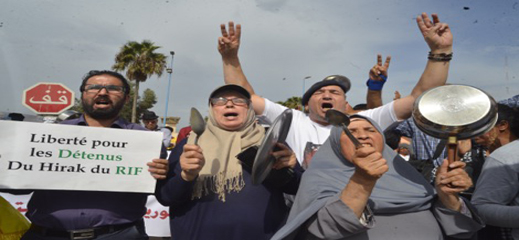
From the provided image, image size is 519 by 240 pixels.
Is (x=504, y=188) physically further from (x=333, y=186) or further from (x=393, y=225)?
(x=333, y=186)

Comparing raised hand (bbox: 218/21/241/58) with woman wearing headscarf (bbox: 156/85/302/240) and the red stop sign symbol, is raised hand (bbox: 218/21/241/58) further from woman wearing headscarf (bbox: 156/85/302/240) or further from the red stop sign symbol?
the red stop sign symbol

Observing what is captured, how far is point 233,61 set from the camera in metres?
3.42

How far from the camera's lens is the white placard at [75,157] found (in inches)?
92.2

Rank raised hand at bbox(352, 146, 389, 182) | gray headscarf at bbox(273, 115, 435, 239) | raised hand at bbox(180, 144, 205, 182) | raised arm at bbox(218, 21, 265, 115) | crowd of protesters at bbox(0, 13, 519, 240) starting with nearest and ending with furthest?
raised hand at bbox(352, 146, 389, 182) < crowd of protesters at bbox(0, 13, 519, 240) < gray headscarf at bbox(273, 115, 435, 239) < raised hand at bbox(180, 144, 205, 182) < raised arm at bbox(218, 21, 265, 115)

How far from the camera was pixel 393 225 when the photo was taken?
195 centimetres

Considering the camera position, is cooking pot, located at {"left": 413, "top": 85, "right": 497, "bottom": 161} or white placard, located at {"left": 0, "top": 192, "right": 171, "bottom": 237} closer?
cooking pot, located at {"left": 413, "top": 85, "right": 497, "bottom": 161}

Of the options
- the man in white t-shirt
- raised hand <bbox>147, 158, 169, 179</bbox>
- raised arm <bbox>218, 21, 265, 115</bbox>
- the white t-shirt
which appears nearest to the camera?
raised hand <bbox>147, 158, 169, 179</bbox>

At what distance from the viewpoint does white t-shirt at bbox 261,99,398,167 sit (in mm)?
3141

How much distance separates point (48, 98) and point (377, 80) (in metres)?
4.42

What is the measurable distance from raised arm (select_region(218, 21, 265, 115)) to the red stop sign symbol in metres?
2.70

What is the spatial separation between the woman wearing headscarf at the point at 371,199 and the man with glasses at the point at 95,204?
3.62ft

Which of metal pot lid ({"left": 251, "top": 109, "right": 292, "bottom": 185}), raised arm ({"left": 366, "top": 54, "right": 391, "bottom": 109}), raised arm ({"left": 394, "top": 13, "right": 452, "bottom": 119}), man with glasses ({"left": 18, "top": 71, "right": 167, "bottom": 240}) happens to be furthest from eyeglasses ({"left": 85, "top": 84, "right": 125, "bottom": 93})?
raised arm ({"left": 366, "top": 54, "right": 391, "bottom": 109})


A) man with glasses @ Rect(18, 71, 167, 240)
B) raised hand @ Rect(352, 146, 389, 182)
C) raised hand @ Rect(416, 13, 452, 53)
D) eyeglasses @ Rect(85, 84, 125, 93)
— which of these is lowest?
man with glasses @ Rect(18, 71, 167, 240)

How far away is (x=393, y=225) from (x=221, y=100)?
1.45 metres
